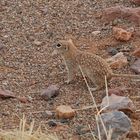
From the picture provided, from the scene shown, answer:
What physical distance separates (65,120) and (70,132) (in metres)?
0.21

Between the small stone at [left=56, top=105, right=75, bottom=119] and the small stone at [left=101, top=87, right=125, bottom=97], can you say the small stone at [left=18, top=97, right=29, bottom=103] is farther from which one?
the small stone at [left=101, top=87, right=125, bottom=97]

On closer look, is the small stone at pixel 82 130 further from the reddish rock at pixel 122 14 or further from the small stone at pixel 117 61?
the reddish rock at pixel 122 14

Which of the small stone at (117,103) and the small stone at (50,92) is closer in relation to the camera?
the small stone at (117,103)

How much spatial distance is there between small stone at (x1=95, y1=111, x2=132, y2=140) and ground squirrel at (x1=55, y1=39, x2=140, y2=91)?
919mm

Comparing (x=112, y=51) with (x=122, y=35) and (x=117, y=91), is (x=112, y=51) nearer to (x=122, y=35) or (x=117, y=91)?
(x=122, y=35)

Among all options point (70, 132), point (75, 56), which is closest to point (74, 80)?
point (75, 56)

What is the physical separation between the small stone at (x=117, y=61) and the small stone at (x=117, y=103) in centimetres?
89

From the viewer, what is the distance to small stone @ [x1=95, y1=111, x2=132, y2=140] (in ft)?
16.6

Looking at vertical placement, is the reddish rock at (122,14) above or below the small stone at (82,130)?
above

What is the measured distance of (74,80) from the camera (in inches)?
251

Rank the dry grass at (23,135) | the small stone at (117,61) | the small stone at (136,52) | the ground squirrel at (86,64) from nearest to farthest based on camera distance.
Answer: the dry grass at (23,135) < the ground squirrel at (86,64) < the small stone at (117,61) < the small stone at (136,52)

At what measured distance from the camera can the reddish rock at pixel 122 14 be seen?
7.31 metres

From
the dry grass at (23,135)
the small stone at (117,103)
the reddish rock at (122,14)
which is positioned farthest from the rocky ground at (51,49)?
the dry grass at (23,135)

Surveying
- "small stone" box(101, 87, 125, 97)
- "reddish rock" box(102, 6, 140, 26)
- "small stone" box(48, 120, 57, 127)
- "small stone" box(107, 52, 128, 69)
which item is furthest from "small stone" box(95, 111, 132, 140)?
"reddish rock" box(102, 6, 140, 26)
